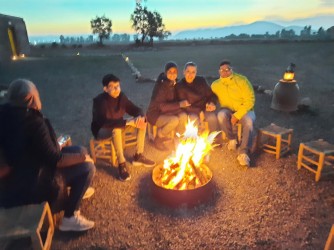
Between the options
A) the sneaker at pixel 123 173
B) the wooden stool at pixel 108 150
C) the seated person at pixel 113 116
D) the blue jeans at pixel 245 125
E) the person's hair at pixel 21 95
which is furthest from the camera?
the blue jeans at pixel 245 125

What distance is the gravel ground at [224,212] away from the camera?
3359 millimetres

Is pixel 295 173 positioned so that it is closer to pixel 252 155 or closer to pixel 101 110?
pixel 252 155

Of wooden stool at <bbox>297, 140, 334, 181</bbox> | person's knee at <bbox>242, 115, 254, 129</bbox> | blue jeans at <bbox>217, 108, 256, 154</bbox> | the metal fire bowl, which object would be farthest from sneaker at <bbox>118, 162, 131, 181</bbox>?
wooden stool at <bbox>297, 140, 334, 181</bbox>

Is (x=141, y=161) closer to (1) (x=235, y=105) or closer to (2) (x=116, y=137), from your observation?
(2) (x=116, y=137)

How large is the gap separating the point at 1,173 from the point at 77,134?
4.33m

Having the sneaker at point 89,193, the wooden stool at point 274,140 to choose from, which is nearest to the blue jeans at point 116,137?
the sneaker at point 89,193

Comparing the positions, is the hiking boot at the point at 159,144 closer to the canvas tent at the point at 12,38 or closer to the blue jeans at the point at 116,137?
the blue jeans at the point at 116,137

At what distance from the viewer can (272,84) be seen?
1223 centimetres

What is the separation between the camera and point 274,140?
243 inches

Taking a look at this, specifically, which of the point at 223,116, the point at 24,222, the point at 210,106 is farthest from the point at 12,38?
the point at 24,222

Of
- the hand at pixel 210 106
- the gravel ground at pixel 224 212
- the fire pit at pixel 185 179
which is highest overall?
the hand at pixel 210 106

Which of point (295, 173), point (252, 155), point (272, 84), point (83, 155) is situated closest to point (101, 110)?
point (83, 155)

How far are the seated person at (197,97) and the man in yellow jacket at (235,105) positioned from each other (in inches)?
7.1

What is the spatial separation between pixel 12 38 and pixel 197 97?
2757cm
